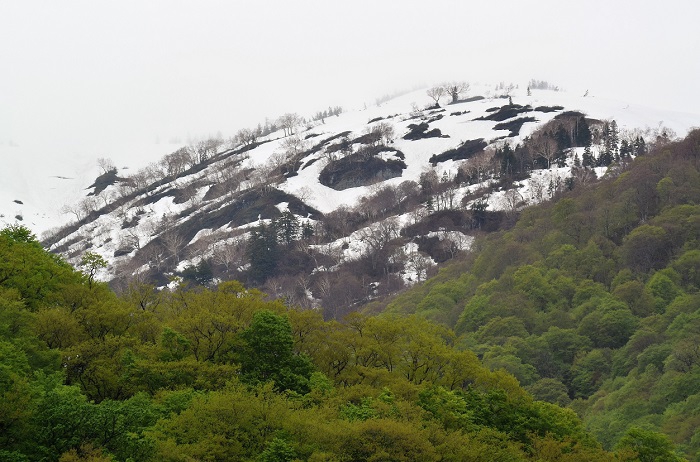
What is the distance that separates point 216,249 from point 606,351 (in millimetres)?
82005

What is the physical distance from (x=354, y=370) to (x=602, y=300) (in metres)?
41.5

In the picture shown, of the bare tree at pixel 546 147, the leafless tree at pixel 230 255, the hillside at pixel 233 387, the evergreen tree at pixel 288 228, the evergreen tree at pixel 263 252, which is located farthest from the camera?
the bare tree at pixel 546 147

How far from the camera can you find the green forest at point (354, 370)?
2631cm

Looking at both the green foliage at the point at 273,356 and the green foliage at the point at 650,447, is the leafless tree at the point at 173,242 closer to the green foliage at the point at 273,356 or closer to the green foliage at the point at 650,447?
the green foliage at the point at 273,356

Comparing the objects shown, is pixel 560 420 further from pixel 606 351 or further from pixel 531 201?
pixel 531 201

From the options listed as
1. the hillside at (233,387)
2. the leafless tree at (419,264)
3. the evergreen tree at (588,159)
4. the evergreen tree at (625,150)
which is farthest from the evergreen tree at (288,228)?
the hillside at (233,387)

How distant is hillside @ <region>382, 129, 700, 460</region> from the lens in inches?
2140

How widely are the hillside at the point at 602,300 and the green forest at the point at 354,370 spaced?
222 mm

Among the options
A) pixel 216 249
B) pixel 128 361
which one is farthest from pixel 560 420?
pixel 216 249

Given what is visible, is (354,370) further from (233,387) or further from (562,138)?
(562,138)

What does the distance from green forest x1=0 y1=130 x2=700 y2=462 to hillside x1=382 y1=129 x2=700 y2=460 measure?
22cm

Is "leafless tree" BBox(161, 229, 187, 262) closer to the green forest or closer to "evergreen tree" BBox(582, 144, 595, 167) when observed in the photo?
the green forest

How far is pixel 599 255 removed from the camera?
8244 centimetres

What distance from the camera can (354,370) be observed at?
3975 cm
